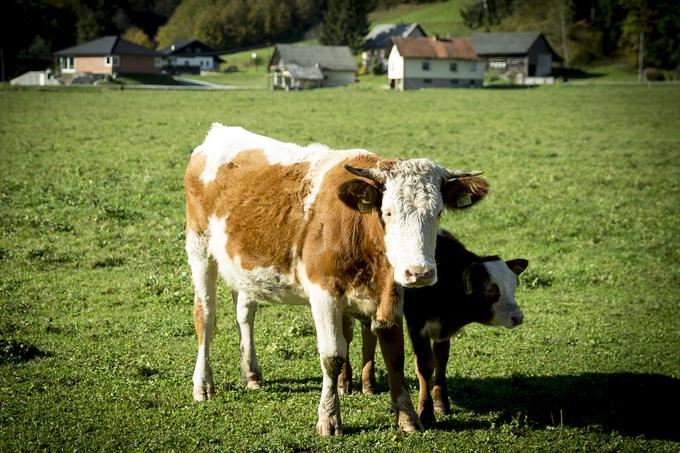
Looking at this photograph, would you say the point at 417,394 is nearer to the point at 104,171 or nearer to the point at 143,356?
the point at 143,356

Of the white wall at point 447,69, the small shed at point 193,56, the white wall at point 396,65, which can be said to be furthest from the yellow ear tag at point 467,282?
the small shed at point 193,56

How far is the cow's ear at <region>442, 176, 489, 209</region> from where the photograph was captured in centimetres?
700

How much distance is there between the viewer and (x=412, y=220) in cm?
645

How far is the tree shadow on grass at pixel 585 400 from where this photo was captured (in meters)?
7.65

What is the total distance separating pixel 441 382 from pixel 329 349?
5.02ft

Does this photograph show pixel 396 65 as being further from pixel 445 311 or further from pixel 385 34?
pixel 445 311

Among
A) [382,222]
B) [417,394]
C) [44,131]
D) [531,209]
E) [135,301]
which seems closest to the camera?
[382,222]

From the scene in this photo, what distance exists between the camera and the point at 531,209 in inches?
715

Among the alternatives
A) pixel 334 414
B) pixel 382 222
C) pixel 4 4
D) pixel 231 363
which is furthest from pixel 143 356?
pixel 4 4

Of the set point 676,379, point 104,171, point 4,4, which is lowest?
point 676,379

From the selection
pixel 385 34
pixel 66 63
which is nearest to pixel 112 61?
pixel 66 63

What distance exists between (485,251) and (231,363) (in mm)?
7069

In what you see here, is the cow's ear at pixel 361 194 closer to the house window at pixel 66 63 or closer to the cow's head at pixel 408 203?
the cow's head at pixel 408 203

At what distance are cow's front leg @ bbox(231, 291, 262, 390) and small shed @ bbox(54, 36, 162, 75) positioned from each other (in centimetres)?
10261
